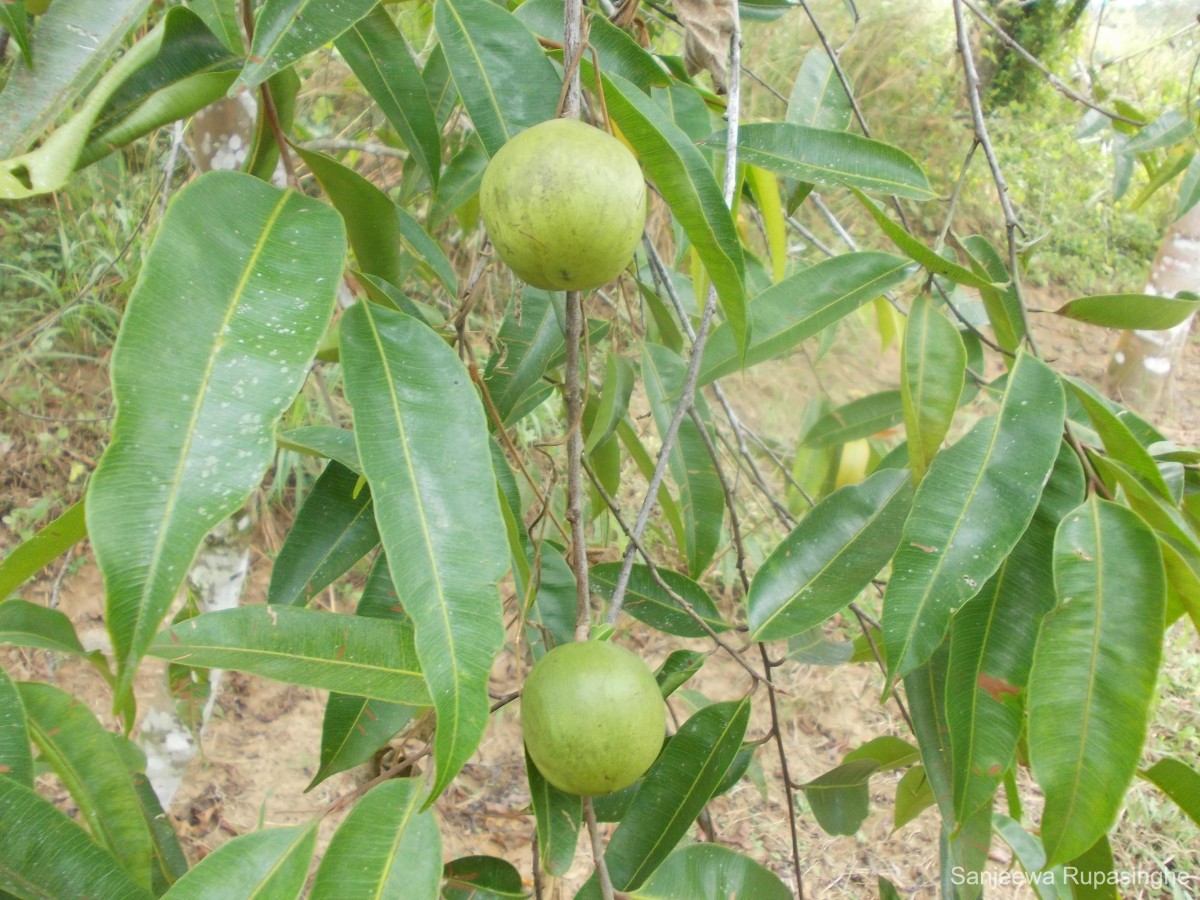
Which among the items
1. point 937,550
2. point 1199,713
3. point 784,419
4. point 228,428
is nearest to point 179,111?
point 228,428

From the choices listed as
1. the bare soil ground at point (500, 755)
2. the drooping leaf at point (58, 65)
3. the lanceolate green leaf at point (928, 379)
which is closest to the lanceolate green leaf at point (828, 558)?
the lanceolate green leaf at point (928, 379)

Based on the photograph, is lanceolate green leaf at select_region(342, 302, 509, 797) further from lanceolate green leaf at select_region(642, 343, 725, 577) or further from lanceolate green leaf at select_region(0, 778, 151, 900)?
lanceolate green leaf at select_region(642, 343, 725, 577)

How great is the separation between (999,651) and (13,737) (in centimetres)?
81

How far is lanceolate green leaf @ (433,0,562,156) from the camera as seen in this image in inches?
29.2

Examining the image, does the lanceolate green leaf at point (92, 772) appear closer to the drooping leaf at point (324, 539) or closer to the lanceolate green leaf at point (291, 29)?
the drooping leaf at point (324, 539)

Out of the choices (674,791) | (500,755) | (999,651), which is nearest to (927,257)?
(999,651)

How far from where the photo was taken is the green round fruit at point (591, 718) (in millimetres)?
683

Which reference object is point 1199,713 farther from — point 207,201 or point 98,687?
point 98,687

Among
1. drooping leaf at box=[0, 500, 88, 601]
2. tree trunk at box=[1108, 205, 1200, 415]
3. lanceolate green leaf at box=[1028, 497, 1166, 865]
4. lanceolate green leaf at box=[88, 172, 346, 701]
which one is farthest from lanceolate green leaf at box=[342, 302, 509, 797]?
tree trunk at box=[1108, 205, 1200, 415]

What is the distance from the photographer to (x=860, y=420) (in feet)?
5.19

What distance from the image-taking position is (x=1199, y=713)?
9.93 feet

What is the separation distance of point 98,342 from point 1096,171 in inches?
267

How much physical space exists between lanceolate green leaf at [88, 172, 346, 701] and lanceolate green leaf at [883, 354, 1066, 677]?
500mm

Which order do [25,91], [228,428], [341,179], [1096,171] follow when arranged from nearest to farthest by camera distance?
[228,428]
[25,91]
[341,179]
[1096,171]
